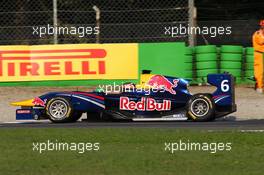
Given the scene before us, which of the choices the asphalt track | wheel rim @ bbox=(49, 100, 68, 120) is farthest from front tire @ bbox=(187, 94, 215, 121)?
wheel rim @ bbox=(49, 100, 68, 120)

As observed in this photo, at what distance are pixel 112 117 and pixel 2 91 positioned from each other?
5.78 m

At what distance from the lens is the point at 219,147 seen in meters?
9.80

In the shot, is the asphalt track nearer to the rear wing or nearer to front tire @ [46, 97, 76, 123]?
front tire @ [46, 97, 76, 123]

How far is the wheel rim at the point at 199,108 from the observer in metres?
13.8

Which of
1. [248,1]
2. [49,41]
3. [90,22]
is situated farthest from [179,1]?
[49,41]

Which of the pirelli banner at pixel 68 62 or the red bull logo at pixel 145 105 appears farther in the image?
the pirelli banner at pixel 68 62

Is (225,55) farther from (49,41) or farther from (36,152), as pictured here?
(36,152)

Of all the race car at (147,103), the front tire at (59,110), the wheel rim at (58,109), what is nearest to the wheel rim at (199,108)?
the race car at (147,103)

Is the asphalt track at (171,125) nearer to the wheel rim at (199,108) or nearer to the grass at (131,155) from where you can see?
the wheel rim at (199,108)

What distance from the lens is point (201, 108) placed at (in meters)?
13.8

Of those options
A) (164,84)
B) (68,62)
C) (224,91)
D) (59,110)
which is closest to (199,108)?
(224,91)

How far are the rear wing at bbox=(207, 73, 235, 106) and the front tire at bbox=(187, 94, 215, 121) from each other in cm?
17

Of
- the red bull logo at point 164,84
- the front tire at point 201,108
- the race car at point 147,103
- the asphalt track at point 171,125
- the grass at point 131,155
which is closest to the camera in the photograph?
the grass at point 131,155

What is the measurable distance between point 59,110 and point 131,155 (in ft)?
17.2
